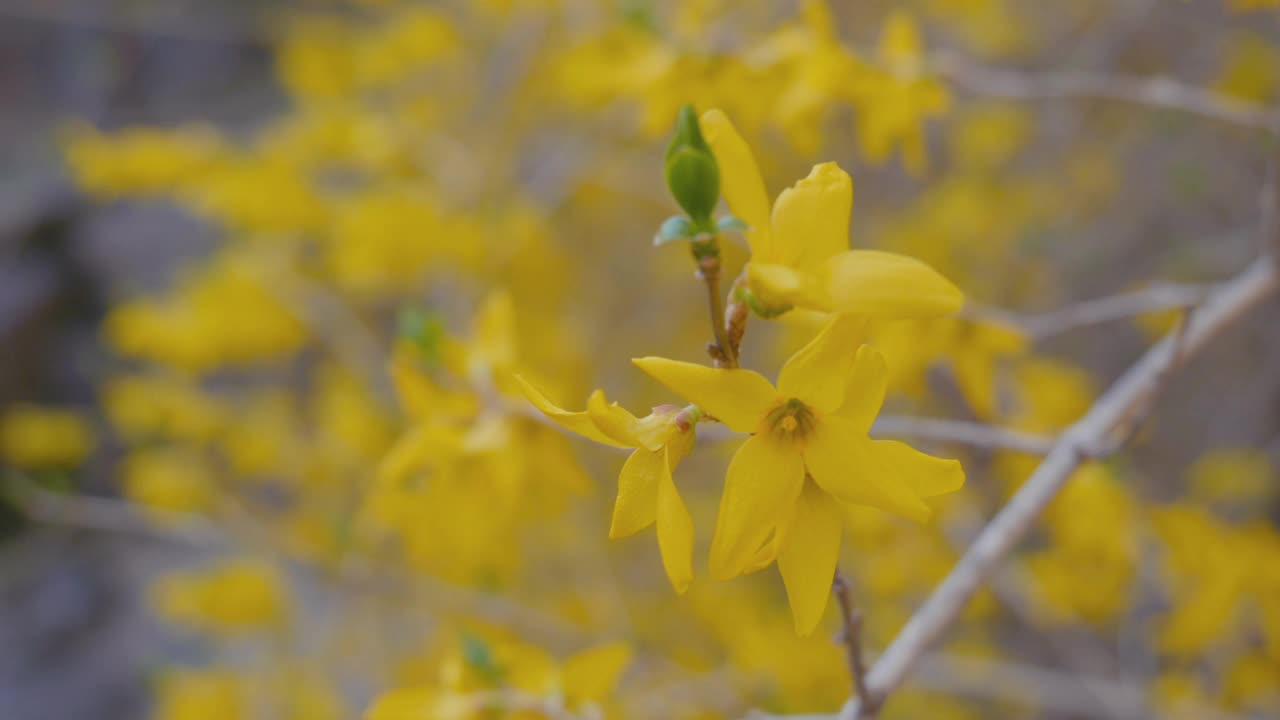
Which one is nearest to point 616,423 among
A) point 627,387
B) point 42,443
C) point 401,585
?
point 401,585

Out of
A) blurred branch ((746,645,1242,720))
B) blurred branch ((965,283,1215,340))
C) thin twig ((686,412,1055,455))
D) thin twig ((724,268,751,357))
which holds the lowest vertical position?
blurred branch ((746,645,1242,720))

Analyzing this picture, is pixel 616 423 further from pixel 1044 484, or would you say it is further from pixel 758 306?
pixel 1044 484

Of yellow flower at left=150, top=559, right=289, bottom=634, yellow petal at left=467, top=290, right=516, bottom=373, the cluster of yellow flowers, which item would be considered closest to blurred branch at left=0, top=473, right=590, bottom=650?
the cluster of yellow flowers

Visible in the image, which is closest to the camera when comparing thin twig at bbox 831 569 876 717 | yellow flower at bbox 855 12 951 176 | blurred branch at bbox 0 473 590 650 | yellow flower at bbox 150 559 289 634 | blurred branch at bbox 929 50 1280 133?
thin twig at bbox 831 569 876 717

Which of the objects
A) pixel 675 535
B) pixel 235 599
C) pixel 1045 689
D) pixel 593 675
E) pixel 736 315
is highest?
pixel 736 315

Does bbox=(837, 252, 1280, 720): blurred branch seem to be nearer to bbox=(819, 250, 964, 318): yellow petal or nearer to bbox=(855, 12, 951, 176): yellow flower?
bbox=(819, 250, 964, 318): yellow petal

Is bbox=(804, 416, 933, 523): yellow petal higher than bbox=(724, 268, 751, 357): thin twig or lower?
lower

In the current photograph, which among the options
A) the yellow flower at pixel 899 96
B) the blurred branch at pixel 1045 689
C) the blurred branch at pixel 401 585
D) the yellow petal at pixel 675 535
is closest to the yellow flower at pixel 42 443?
the blurred branch at pixel 401 585
